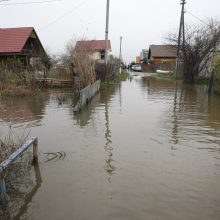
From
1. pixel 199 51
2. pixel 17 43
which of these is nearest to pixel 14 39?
pixel 17 43

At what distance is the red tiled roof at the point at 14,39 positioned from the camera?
84.4 feet

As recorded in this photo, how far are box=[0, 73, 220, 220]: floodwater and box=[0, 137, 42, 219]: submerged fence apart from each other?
0.06 meters

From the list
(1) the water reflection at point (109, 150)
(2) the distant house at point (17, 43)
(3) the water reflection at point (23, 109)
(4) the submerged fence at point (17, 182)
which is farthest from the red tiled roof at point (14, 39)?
(4) the submerged fence at point (17, 182)

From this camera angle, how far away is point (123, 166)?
18.1 ft

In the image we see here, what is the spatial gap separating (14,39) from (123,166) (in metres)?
24.3

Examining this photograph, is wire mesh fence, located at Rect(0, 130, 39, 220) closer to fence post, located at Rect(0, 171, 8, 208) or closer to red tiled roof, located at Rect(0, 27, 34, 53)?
fence post, located at Rect(0, 171, 8, 208)

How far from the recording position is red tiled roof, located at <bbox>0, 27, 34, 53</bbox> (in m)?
25.7

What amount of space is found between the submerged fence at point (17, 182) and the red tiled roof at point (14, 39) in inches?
869

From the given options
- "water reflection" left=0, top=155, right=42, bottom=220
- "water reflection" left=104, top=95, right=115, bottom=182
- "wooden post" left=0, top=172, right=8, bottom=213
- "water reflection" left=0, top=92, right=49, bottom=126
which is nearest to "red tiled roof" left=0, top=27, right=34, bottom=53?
"water reflection" left=0, top=92, right=49, bottom=126

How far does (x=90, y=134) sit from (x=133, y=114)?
3.30 meters

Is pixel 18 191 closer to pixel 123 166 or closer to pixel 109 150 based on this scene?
pixel 123 166

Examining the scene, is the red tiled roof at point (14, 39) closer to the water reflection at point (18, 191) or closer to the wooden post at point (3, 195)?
the water reflection at point (18, 191)

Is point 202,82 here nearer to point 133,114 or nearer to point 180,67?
point 180,67

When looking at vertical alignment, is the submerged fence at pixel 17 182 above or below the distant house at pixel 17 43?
below
